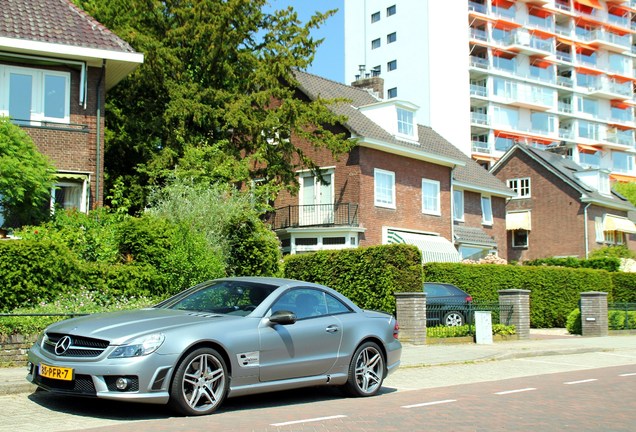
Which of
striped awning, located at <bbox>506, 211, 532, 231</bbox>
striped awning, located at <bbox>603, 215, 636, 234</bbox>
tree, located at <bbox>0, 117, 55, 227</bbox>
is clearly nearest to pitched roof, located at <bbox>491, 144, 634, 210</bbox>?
striped awning, located at <bbox>603, 215, 636, 234</bbox>

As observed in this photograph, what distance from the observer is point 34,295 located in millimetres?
14664

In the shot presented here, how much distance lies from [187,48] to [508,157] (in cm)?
3246

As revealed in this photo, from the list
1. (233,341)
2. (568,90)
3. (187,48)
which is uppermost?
(568,90)

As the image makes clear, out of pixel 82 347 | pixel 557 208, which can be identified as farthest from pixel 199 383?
pixel 557 208

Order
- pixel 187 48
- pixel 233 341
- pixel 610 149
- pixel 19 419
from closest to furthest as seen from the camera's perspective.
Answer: pixel 19 419, pixel 233 341, pixel 187 48, pixel 610 149

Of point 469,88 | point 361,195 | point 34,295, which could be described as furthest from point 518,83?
point 34,295

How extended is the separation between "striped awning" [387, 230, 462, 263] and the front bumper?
26.3 metres

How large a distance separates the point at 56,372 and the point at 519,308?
16.9 meters

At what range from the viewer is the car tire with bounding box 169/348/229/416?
845 centimetres

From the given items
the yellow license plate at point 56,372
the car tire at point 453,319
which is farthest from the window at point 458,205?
the yellow license plate at point 56,372

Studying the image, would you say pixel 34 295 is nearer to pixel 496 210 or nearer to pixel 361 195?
pixel 361 195

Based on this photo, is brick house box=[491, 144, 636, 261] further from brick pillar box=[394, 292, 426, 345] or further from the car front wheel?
brick pillar box=[394, 292, 426, 345]

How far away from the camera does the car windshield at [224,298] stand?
9.80m

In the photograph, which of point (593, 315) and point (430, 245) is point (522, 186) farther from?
point (593, 315)
